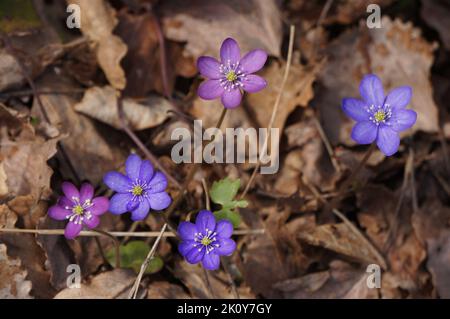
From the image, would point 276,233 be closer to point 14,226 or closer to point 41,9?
point 14,226

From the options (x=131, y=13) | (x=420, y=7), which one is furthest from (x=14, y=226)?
(x=420, y=7)

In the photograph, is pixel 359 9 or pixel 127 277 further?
pixel 359 9

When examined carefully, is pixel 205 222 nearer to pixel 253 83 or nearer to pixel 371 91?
pixel 253 83

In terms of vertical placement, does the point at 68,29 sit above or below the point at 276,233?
above

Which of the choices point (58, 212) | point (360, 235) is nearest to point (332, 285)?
point (360, 235)

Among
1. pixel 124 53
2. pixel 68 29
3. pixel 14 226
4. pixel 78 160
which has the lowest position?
pixel 14 226

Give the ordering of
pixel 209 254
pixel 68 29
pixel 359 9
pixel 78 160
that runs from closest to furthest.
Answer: pixel 209 254, pixel 78 160, pixel 68 29, pixel 359 9
